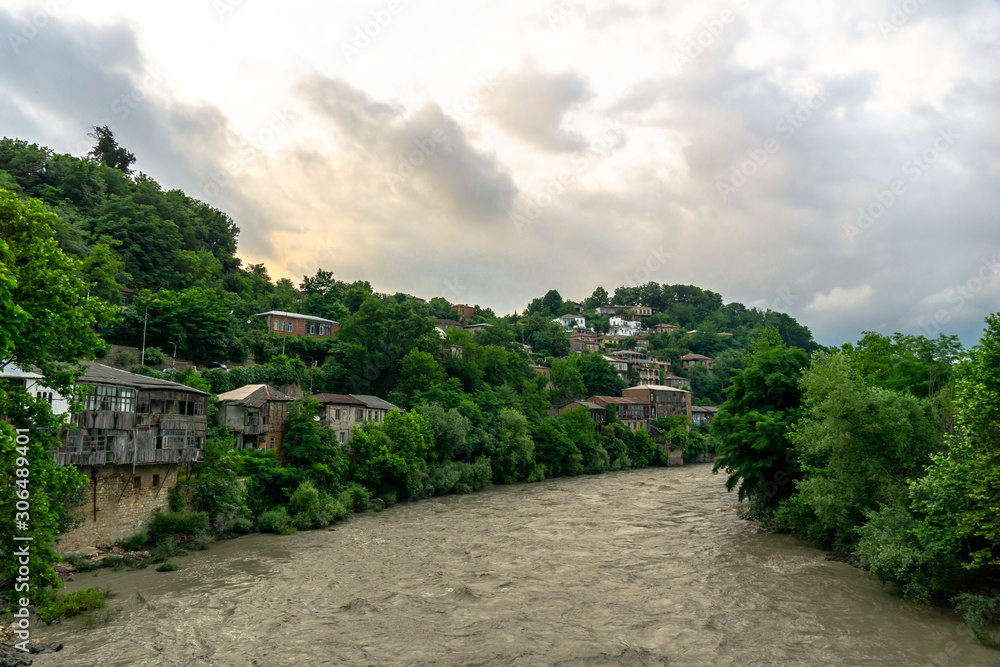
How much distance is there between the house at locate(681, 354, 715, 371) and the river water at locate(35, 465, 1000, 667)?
83715 mm

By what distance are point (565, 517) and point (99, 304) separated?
27.1 meters

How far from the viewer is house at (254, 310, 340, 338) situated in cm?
5878

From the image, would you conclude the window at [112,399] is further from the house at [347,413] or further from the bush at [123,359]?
the bush at [123,359]

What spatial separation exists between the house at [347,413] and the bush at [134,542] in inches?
605

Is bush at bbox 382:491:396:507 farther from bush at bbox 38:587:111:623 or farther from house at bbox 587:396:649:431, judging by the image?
house at bbox 587:396:649:431

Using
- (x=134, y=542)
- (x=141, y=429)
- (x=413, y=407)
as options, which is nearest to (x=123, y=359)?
(x=141, y=429)

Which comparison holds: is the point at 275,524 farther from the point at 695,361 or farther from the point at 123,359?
the point at 695,361

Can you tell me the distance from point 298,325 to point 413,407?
21.2m

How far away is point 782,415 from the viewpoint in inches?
1099

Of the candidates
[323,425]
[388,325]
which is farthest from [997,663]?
[388,325]

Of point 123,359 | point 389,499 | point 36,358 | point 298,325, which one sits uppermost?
point 298,325

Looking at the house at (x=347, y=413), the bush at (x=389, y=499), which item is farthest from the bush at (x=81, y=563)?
the house at (x=347, y=413)

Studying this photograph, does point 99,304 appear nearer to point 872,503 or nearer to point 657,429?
point 872,503

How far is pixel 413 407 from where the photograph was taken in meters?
46.4
